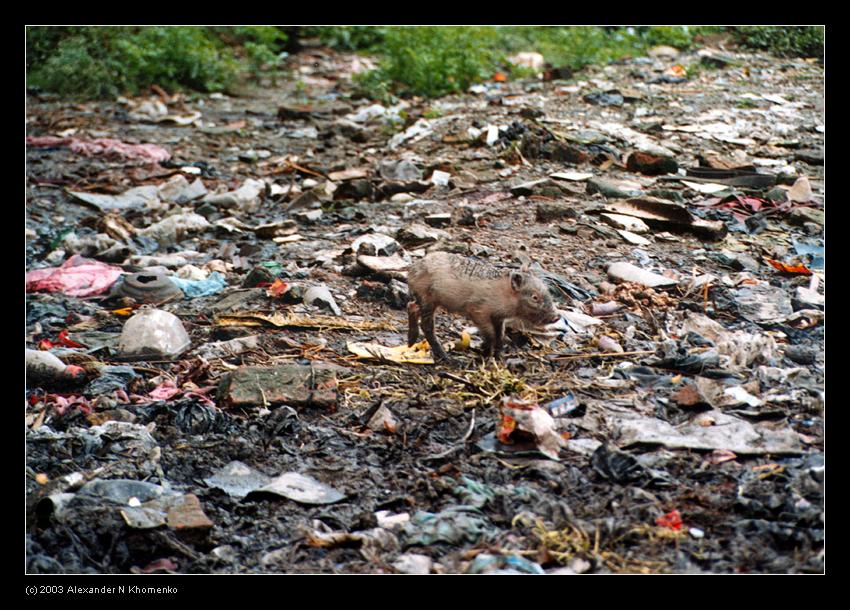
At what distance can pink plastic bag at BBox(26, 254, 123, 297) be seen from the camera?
578 cm

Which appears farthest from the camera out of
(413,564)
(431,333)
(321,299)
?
(321,299)

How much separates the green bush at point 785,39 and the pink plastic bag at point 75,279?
701 centimetres

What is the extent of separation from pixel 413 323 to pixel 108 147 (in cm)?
634

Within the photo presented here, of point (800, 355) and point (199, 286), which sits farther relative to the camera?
point (199, 286)

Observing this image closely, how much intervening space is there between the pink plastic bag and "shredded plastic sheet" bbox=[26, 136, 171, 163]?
362 cm

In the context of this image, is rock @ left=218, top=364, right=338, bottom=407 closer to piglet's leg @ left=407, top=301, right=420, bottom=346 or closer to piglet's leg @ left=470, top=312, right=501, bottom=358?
piglet's leg @ left=407, top=301, right=420, bottom=346

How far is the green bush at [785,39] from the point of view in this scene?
930 centimetres

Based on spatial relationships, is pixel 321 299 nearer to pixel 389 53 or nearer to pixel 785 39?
pixel 785 39

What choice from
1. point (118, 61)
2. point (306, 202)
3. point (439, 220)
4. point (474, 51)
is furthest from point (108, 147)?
point (439, 220)

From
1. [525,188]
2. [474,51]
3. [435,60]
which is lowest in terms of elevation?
[525,188]

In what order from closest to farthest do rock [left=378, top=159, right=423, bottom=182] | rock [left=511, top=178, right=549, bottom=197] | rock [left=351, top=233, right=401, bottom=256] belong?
rock [left=351, top=233, right=401, bottom=256]
rock [left=511, top=178, right=549, bottom=197]
rock [left=378, top=159, right=423, bottom=182]

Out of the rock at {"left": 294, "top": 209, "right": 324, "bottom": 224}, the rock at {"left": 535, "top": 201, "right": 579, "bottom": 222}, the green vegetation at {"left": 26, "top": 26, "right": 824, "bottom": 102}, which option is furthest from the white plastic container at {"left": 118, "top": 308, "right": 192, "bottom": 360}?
the green vegetation at {"left": 26, "top": 26, "right": 824, "bottom": 102}

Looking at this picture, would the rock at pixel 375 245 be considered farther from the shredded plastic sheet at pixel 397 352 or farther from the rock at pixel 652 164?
the rock at pixel 652 164

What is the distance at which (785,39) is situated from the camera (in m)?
10.3
